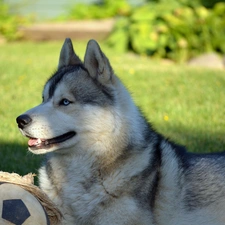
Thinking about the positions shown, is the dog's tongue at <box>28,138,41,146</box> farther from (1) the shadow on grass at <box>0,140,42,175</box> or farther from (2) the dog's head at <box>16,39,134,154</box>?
(1) the shadow on grass at <box>0,140,42,175</box>

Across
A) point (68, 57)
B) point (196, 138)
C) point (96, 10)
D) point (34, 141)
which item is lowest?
point (96, 10)

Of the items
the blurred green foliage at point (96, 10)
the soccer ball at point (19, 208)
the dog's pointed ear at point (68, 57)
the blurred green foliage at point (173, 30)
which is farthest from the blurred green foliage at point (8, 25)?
the soccer ball at point (19, 208)

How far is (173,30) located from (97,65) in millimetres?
8479

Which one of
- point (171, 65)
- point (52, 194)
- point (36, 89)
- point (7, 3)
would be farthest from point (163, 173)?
point (7, 3)

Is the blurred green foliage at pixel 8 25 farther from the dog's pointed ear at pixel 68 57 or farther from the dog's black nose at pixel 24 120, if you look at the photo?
the dog's black nose at pixel 24 120

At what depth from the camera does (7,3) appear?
664 inches

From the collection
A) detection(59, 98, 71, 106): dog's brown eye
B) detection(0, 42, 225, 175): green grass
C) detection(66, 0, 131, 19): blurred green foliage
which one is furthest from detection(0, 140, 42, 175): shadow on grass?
detection(66, 0, 131, 19): blurred green foliage

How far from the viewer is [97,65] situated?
4.30 metres

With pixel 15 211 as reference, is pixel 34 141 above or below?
above

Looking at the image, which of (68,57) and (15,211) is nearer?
(15,211)

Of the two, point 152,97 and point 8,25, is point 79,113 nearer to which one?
point 152,97

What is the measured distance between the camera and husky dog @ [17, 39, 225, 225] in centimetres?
408

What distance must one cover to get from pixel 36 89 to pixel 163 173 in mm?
5633

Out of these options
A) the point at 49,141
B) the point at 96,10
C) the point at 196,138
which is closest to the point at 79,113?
the point at 49,141
